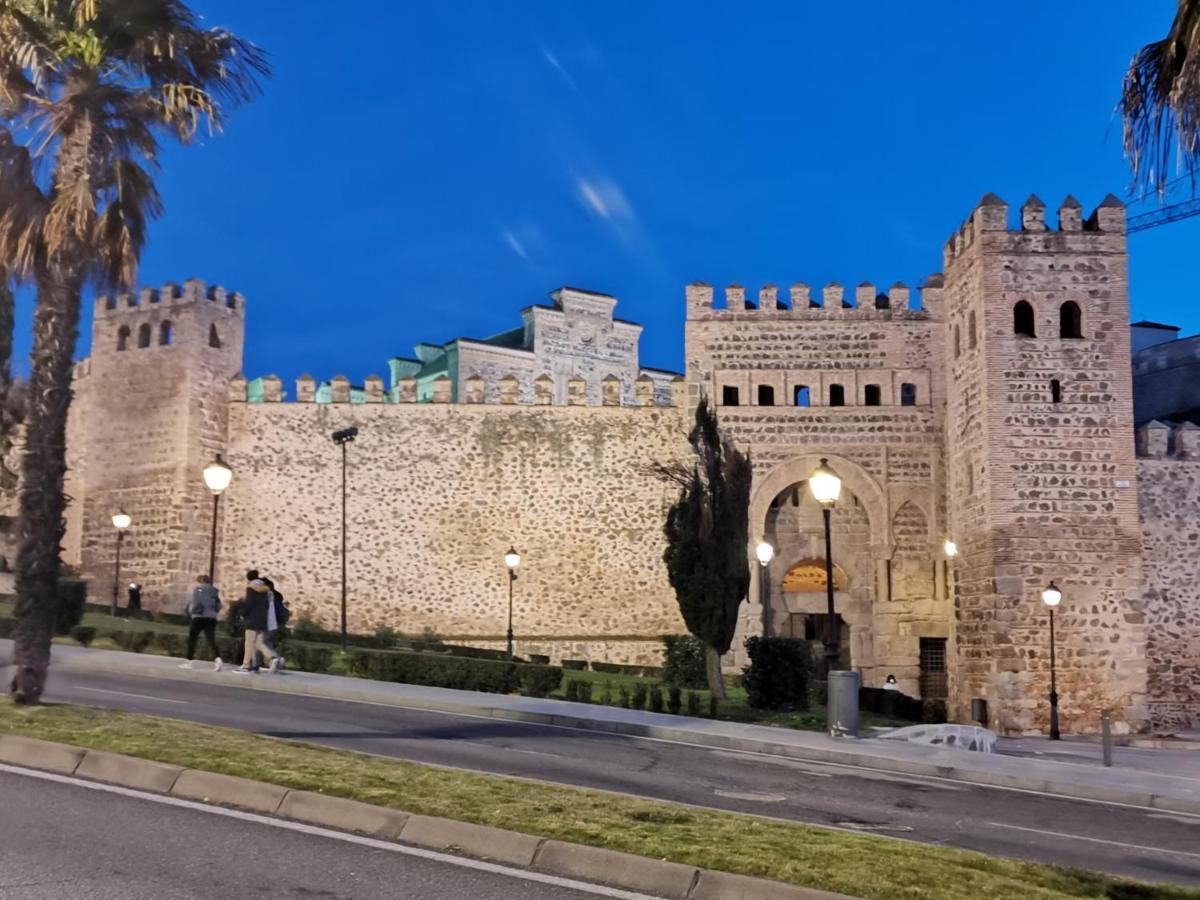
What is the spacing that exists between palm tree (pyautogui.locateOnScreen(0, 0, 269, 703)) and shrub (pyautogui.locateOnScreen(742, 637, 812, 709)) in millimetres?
11121

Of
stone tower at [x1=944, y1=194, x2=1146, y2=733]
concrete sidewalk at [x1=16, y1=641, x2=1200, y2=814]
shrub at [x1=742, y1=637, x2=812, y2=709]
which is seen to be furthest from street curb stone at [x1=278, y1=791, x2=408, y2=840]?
stone tower at [x1=944, y1=194, x2=1146, y2=733]

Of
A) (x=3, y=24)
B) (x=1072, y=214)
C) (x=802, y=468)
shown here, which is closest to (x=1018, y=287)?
(x=1072, y=214)

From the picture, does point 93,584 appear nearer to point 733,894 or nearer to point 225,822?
point 225,822

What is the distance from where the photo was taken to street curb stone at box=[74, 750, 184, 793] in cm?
940

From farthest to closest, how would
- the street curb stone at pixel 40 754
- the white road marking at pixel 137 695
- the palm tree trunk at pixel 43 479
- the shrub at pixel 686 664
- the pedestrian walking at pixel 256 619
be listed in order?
the shrub at pixel 686 664 < the pedestrian walking at pixel 256 619 < the white road marking at pixel 137 695 < the palm tree trunk at pixel 43 479 < the street curb stone at pixel 40 754

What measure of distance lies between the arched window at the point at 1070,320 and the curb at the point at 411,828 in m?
22.5

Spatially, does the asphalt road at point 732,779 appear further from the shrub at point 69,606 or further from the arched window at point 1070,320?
the arched window at point 1070,320

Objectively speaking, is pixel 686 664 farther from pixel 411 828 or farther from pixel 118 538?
pixel 411 828

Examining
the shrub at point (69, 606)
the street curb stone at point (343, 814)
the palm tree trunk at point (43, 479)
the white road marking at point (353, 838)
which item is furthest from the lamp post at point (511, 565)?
the street curb stone at point (343, 814)

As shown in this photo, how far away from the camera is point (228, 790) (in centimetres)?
909

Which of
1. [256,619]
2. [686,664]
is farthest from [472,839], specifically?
[686,664]

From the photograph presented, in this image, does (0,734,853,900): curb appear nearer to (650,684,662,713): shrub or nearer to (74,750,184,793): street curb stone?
(74,750,184,793): street curb stone

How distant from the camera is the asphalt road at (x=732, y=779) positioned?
10.3m

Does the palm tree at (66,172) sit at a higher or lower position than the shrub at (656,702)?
higher
